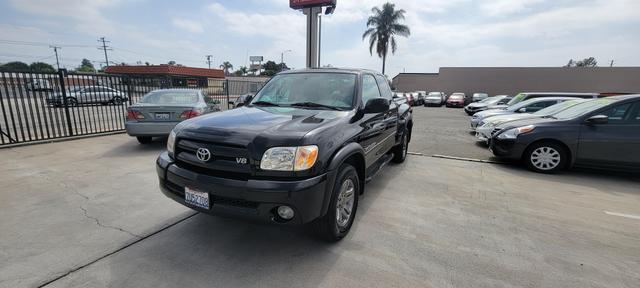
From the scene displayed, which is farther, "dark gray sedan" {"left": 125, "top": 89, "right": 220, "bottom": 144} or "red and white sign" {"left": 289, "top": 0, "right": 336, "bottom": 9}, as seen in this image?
"red and white sign" {"left": 289, "top": 0, "right": 336, "bottom": 9}

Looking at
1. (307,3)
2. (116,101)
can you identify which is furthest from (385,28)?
(116,101)

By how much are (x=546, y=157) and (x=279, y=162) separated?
5415mm

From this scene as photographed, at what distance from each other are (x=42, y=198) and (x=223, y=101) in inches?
410

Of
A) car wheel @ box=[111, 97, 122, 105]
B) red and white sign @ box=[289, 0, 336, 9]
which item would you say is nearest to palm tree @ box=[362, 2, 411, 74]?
red and white sign @ box=[289, 0, 336, 9]

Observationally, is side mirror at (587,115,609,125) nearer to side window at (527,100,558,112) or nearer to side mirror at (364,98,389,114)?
side mirror at (364,98,389,114)

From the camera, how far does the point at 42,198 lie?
3.84 metres

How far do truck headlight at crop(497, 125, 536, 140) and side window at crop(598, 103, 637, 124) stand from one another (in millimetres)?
1117

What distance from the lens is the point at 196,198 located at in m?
2.57

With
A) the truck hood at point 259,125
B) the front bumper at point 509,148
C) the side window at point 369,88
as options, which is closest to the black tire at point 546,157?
the front bumper at point 509,148

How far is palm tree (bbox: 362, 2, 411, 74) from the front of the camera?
1462 inches

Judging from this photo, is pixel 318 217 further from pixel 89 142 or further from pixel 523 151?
pixel 89 142

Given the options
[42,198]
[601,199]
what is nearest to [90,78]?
[42,198]

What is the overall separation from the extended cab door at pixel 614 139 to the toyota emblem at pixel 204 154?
6.08 meters

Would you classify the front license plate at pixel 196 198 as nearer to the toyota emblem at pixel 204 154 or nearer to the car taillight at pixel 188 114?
the toyota emblem at pixel 204 154
